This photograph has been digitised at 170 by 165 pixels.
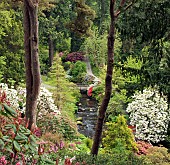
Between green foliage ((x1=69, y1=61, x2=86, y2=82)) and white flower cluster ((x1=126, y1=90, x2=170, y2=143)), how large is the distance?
30.5ft

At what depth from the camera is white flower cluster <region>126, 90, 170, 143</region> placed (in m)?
10.6

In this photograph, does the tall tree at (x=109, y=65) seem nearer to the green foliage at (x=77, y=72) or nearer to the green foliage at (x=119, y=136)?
the green foliage at (x=119, y=136)

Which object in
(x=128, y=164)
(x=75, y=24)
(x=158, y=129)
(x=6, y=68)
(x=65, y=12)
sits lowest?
(x=128, y=164)

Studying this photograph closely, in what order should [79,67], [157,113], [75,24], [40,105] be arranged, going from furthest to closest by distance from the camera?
[79,67], [75,24], [157,113], [40,105]

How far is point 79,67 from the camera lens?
2081cm

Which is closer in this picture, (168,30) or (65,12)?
(168,30)

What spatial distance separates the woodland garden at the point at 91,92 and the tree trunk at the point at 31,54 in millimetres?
15

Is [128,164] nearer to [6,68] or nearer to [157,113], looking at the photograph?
[157,113]

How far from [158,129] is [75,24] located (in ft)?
34.3

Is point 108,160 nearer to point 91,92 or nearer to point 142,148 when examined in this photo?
point 142,148

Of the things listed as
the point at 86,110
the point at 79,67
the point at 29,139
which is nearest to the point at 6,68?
the point at 86,110

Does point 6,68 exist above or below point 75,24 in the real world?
below

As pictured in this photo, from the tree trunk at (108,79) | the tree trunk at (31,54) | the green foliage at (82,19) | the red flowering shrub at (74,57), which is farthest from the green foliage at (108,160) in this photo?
the red flowering shrub at (74,57)

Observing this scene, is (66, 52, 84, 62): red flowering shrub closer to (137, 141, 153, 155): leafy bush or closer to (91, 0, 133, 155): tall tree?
(137, 141, 153, 155): leafy bush
